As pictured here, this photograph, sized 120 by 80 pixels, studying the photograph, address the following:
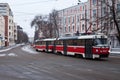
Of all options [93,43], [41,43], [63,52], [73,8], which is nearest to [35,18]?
[73,8]

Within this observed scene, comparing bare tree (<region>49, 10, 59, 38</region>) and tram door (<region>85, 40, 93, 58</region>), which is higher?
bare tree (<region>49, 10, 59, 38</region>)

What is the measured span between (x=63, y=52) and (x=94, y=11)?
32.8 m

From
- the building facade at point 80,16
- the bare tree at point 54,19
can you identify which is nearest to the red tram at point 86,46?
the building facade at point 80,16

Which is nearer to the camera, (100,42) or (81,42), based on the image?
(100,42)

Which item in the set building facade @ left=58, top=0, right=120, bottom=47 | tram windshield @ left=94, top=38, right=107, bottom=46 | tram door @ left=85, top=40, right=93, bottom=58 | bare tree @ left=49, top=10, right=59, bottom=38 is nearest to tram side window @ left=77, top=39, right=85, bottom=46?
tram door @ left=85, top=40, right=93, bottom=58

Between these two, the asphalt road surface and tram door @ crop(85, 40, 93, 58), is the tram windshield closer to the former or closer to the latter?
tram door @ crop(85, 40, 93, 58)

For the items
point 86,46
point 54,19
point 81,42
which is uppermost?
point 54,19

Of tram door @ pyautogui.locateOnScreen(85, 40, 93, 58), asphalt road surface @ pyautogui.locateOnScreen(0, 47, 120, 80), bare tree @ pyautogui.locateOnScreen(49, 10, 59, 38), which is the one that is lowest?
asphalt road surface @ pyautogui.locateOnScreen(0, 47, 120, 80)

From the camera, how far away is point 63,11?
101m

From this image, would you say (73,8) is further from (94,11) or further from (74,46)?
(74,46)

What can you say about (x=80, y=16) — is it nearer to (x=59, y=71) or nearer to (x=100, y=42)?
(x=100, y=42)

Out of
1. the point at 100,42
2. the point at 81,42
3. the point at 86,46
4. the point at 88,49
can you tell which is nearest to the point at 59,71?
the point at 100,42

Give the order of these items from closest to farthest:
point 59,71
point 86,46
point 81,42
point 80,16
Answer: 1. point 59,71
2. point 86,46
3. point 81,42
4. point 80,16

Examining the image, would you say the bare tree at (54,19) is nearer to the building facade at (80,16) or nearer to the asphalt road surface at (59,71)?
the building facade at (80,16)
